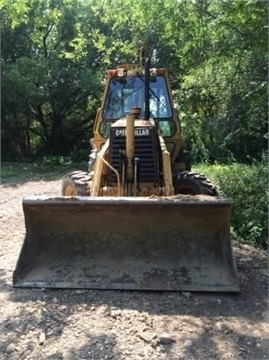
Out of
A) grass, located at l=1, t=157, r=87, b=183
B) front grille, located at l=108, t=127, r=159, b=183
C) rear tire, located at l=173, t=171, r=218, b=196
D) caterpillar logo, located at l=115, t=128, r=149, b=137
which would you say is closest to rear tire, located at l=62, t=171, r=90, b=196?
front grille, located at l=108, t=127, r=159, b=183

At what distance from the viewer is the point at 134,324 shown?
3.42 m

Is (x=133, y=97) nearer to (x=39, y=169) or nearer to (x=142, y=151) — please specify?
(x=142, y=151)

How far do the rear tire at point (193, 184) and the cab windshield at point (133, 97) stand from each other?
102 centimetres

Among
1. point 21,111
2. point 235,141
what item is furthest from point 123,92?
point 21,111

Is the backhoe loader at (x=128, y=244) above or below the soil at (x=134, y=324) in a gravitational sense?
above

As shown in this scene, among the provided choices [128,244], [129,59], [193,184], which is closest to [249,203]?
[193,184]

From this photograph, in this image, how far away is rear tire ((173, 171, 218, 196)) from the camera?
545cm

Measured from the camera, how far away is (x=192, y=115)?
605 inches

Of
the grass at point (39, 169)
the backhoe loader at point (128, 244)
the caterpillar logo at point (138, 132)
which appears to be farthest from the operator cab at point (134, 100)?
the grass at point (39, 169)

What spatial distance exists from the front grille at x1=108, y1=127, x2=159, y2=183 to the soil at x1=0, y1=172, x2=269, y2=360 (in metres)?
1.41

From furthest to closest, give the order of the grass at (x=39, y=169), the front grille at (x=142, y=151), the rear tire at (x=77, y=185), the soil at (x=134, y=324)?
1. the grass at (x=39, y=169)
2. the rear tire at (x=77, y=185)
3. the front grille at (x=142, y=151)
4. the soil at (x=134, y=324)

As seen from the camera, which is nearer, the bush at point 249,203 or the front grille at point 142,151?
the front grille at point 142,151

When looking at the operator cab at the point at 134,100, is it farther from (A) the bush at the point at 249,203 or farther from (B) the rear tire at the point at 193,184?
(A) the bush at the point at 249,203

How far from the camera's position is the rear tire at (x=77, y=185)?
17.6 ft
